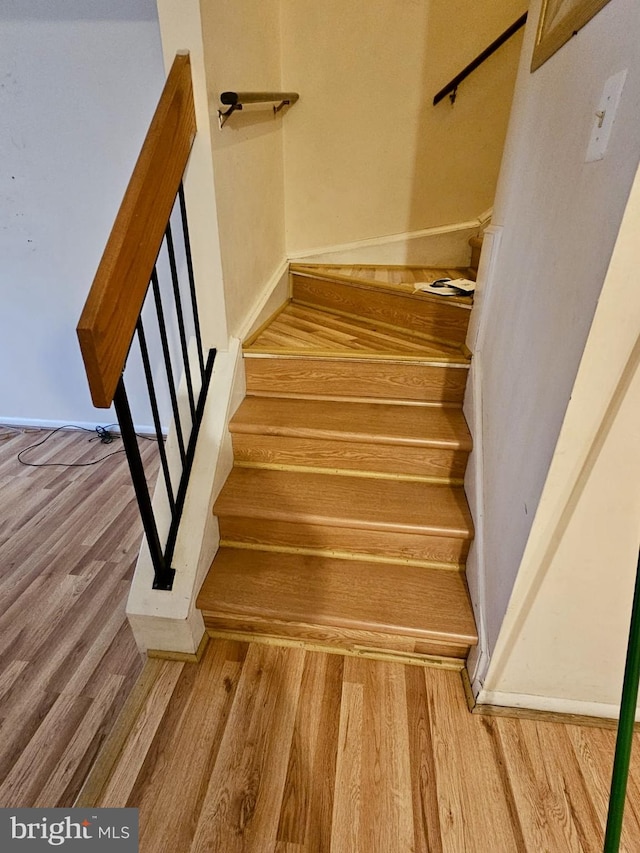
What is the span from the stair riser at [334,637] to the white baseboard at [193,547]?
0.32ft

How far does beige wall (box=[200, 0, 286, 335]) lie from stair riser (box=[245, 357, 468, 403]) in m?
0.24

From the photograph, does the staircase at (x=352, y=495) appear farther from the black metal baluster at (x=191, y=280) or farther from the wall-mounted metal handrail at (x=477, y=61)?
the wall-mounted metal handrail at (x=477, y=61)

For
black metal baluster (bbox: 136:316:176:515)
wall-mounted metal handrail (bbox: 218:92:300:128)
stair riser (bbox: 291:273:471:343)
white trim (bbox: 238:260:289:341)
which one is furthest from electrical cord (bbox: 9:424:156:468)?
wall-mounted metal handrail (bbox: 218:92:300:128)

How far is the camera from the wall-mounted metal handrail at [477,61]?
209 cm

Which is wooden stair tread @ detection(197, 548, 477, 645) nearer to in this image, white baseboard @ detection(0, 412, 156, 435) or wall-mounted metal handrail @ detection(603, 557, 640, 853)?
wall-mounted metal handrail @ detection(603, 557, 640, 853)

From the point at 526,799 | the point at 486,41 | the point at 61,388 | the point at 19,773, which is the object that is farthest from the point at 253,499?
the point at 486,41

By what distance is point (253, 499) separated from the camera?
156cm

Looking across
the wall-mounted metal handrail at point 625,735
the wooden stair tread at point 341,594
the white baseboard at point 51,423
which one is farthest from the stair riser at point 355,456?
the white baseboard at point 51,423

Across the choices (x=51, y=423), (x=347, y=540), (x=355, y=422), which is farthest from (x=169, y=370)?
(x=51, y=423)

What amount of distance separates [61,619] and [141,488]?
1.03 meters

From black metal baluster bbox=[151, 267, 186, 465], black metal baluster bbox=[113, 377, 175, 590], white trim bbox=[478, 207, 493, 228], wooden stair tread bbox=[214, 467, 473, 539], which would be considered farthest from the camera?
white trim bbox=[478, 207, 493, 228]

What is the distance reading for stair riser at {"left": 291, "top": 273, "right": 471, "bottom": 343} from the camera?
196cm

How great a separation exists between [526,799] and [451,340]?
5.18 ft

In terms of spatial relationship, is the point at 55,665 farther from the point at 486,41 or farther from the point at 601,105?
the point at 486,41
